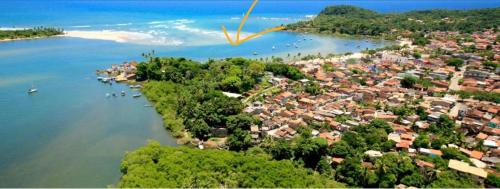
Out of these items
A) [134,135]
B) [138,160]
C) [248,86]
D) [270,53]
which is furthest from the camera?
[270,53]

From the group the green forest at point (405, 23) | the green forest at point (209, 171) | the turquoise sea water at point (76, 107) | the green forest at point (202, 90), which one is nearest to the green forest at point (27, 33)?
the turquoise sea water at point (76, 107)

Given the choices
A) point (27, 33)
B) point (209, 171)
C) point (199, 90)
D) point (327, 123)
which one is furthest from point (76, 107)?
point (27, 33)

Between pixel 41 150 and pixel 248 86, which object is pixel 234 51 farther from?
Result: pixel 41 150

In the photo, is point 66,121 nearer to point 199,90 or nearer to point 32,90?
point 32,90

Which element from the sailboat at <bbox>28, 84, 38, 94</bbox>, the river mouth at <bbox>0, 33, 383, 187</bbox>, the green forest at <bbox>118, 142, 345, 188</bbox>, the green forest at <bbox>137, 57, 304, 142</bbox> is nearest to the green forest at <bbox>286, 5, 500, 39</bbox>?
the river mouth at <bbox>0, 33, 383, 187</bbox>

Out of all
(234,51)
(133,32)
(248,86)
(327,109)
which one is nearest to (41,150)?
(248,86)

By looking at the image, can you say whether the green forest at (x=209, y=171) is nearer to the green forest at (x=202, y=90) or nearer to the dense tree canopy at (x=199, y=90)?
the green forest at (x=202, y=90)
